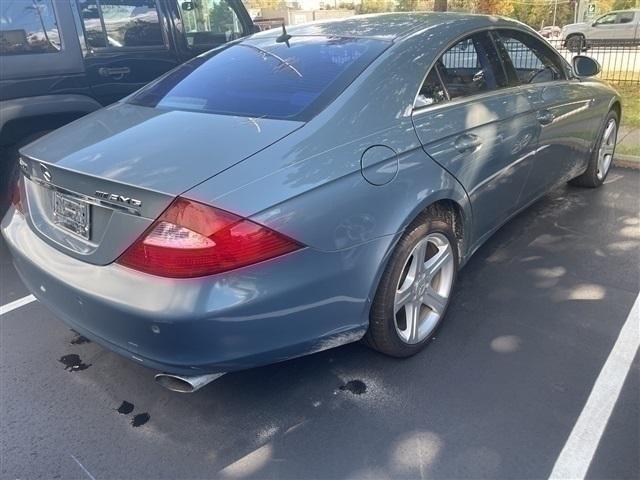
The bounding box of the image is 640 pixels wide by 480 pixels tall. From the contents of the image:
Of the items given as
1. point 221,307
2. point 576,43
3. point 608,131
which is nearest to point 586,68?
point 608,131

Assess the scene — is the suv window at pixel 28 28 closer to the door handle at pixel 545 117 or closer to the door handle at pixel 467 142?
the door handle at pixel 467 142

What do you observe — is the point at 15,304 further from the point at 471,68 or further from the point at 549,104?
the point at 549,104

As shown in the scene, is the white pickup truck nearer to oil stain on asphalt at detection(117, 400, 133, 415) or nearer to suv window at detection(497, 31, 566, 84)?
suv window at detection(497, 31, 566, 84)

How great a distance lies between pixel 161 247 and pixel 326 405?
111 cm

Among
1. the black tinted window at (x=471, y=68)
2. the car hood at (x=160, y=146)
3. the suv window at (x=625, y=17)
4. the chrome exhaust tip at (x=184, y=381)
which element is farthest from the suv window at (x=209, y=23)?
the suv window at (x=625, y=17)

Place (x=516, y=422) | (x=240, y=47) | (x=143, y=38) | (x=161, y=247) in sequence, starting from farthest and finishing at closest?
1. (x=143, y=38)
2. (x=240, y=47)
3. (x=516, y=422)
4. (x=161, y=247)

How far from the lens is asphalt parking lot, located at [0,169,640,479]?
88.5 inches

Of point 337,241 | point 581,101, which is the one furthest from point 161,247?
point 581,101

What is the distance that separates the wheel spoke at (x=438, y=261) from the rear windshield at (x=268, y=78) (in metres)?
0.99

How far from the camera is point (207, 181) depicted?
203cm

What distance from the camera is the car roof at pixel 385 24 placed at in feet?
10.0

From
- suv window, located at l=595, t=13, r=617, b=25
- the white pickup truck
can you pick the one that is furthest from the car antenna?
suv window, located at l=595, t=13, r=617, b=25

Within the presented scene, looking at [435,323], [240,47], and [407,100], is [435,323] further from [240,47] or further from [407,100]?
[240,47]

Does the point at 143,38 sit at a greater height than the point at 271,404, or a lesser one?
greater
